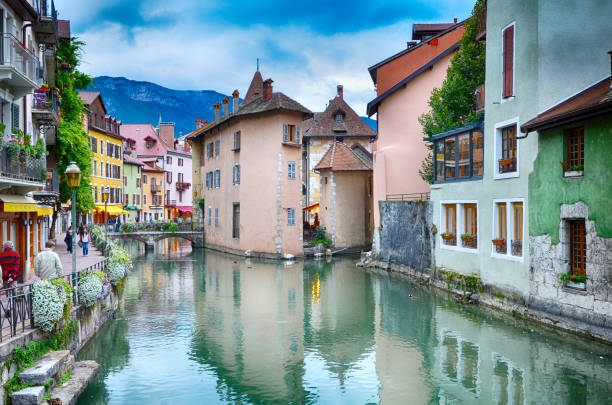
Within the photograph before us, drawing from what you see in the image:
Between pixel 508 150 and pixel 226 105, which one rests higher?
pixel 226 105

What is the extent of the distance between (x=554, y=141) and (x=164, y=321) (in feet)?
45.4

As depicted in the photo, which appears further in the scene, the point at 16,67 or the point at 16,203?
the point at 16,203

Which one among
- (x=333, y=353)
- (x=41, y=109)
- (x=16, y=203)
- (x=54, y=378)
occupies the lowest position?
(x=333, y=353)

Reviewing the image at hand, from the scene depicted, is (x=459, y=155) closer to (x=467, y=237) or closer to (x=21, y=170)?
(x=467, y=237)

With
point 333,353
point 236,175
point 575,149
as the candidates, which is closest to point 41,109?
point 333,353

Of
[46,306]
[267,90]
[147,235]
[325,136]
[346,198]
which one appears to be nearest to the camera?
[46,306]

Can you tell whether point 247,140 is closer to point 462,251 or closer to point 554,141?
point 462,251

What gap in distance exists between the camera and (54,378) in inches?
381

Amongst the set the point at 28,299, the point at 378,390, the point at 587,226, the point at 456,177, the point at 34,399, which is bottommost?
the point at 378,390

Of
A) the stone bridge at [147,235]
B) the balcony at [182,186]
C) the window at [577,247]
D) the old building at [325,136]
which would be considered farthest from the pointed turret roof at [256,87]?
the window at [577,247]

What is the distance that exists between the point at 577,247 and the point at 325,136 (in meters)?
40.6

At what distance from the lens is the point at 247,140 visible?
4025 cm

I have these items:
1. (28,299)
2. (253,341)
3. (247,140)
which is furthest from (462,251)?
(247,140)

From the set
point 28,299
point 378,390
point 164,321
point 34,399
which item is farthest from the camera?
point 164,321
